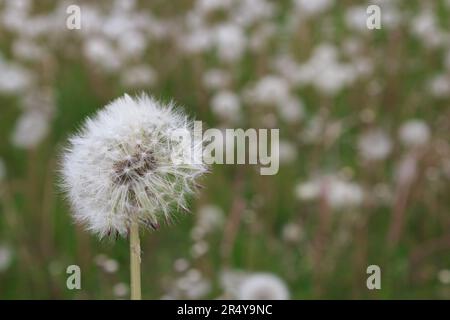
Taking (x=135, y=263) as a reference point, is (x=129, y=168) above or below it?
above

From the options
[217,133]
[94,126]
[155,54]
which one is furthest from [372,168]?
[94,126]

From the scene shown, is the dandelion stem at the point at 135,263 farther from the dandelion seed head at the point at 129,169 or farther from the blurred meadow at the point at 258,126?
the blurred meadow at the point at 258,126

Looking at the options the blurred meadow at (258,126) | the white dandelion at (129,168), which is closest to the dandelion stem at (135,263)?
the white dandelion at (129,168)

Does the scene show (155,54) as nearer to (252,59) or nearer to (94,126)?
(252,59)

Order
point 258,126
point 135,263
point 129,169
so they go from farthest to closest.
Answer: point 258,126
point 129,169
point 135,263

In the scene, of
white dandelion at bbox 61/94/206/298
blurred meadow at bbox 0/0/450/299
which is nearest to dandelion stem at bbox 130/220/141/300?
white dandelion at bbox 61/94/206/298

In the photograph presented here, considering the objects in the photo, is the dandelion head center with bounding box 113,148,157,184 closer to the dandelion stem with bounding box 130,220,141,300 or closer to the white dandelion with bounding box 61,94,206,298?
the white dandelion with bounding box 61,94,206,298

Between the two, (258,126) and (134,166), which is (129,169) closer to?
(134,166)

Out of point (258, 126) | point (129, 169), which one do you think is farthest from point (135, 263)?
point (258, 126)
